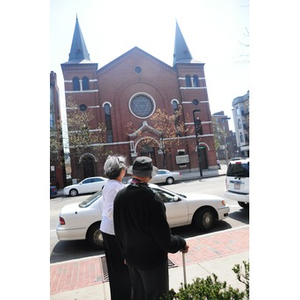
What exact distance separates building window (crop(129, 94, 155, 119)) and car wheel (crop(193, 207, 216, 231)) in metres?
17.4

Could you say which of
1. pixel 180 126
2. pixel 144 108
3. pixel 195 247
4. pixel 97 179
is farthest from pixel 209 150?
pixel 195 247

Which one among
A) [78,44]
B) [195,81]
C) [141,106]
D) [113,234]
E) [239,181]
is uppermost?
[195,81]

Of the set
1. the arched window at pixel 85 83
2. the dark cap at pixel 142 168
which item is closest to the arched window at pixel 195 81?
the arched window at pixel 85 83

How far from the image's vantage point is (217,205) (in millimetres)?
4926

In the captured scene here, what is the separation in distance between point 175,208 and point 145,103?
1875cm

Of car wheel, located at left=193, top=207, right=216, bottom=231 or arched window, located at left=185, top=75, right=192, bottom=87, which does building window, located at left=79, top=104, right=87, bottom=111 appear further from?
car wheel, located at left=193, top=207, right=216, bottom=231

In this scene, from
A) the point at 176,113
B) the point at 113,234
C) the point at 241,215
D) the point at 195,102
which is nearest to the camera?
the point at 113,234

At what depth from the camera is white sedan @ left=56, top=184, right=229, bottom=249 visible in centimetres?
416

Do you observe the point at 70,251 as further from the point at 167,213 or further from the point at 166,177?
the point at 166,177

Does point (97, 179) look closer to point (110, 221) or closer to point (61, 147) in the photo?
point (61, 147)

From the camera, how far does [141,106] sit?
871 inches

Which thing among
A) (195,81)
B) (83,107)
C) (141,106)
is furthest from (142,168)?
(195,81)

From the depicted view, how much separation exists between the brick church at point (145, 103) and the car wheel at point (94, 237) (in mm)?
15008
